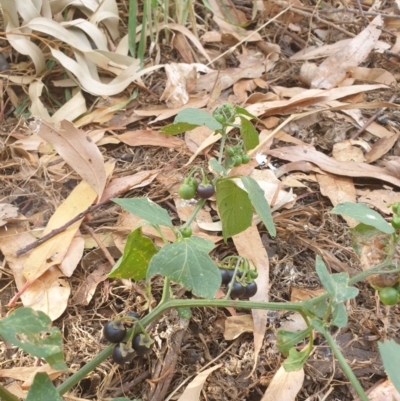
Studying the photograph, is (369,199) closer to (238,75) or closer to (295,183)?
(295,183)

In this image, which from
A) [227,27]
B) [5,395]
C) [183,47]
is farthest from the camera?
[227,27]

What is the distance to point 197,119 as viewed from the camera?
0.94m

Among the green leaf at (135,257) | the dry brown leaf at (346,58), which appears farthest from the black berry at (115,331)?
the dry brown leaf at (346,58)

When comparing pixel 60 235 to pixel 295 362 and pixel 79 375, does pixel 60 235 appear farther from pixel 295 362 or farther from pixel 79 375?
pixel 295 362

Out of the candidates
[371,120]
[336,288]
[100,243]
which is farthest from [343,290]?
[371,120]

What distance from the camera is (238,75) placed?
5.38ft

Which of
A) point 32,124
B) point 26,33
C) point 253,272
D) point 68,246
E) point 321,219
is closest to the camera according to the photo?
point 253,272

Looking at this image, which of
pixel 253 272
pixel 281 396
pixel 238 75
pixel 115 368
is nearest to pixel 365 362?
pixel 281 396

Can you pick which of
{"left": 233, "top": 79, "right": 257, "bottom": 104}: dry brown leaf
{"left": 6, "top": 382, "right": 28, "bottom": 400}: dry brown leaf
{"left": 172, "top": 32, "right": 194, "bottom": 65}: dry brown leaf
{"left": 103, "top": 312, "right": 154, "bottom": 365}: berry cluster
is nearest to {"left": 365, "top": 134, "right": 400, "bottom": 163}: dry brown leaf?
{"left": 233, "top": 79, "right": 257, "bottom": 104}: dry brown leaf

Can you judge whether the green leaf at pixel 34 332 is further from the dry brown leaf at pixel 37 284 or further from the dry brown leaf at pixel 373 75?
the dry brown leaf at pixel 373 75

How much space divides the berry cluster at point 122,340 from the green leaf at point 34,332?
11 cm

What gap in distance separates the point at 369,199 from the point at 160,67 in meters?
0.69

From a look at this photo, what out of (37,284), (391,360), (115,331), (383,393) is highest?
(391,360)

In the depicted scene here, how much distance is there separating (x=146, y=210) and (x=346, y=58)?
3.55ft
